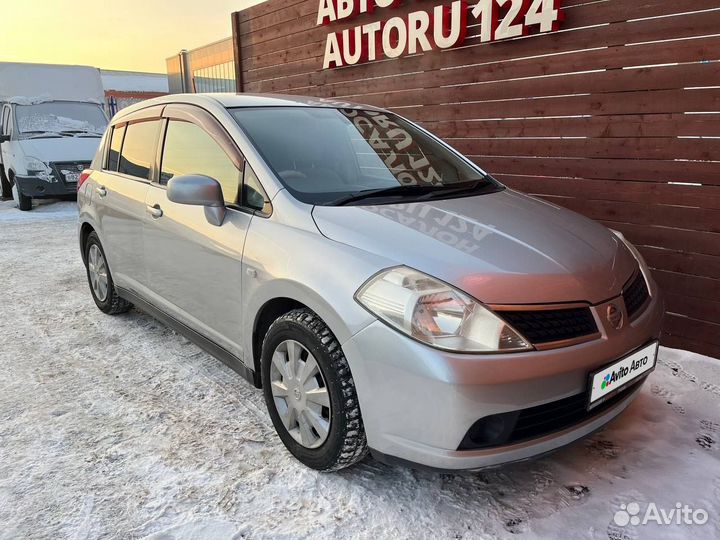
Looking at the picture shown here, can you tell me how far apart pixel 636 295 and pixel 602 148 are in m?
2.01

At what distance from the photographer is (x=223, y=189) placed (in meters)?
2.76

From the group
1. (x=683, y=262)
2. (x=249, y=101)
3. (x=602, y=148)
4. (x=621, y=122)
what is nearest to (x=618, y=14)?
(x=621, y=122)

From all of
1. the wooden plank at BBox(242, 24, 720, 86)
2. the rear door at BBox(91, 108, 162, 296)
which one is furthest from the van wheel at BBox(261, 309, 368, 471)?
the wooden plank at BBox(242, 24, 720, 86)

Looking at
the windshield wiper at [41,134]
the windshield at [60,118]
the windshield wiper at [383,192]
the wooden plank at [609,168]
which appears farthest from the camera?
the windshield at [60,118]

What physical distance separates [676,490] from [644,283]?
89 cm

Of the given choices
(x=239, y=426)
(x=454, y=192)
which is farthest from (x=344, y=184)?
(x=239, y=426)

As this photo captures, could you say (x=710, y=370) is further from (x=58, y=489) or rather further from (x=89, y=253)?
(x=89, y=253)

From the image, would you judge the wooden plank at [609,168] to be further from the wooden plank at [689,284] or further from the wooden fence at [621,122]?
the wooden plank at [689,284]

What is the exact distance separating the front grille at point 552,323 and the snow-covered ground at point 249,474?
0.47 m

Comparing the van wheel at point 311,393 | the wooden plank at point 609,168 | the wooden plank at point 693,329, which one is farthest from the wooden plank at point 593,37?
the van wheel at point 311,393

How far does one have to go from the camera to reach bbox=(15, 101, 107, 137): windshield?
10492 mm

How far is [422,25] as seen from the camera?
516 cm

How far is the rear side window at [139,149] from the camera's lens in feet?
11.3

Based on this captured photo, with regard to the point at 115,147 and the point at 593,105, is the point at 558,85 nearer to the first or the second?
the point at 593,105
